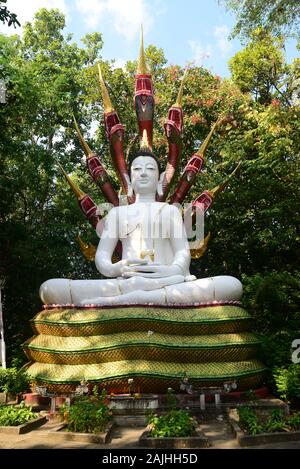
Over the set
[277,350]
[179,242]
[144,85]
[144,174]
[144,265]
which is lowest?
[277,350]

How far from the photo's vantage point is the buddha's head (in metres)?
9.84

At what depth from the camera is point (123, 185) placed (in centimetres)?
1072

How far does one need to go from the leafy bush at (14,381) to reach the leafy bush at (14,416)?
4.92 feet

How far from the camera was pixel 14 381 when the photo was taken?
7.37 metres

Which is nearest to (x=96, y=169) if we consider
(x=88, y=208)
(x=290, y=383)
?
(x=88, y=208)

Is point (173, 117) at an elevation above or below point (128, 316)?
above

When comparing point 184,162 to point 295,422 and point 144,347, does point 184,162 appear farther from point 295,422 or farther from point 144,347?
point 295,422

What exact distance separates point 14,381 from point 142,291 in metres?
2.40

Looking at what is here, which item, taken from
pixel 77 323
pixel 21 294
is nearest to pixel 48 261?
pixel 21 294

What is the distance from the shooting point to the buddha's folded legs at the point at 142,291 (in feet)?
25.8

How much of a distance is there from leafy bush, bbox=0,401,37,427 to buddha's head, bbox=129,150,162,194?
5.25 metres

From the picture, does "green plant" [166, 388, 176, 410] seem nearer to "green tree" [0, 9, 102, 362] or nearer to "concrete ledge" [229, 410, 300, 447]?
"concrete ledge" [229, 410, 300, 447]
